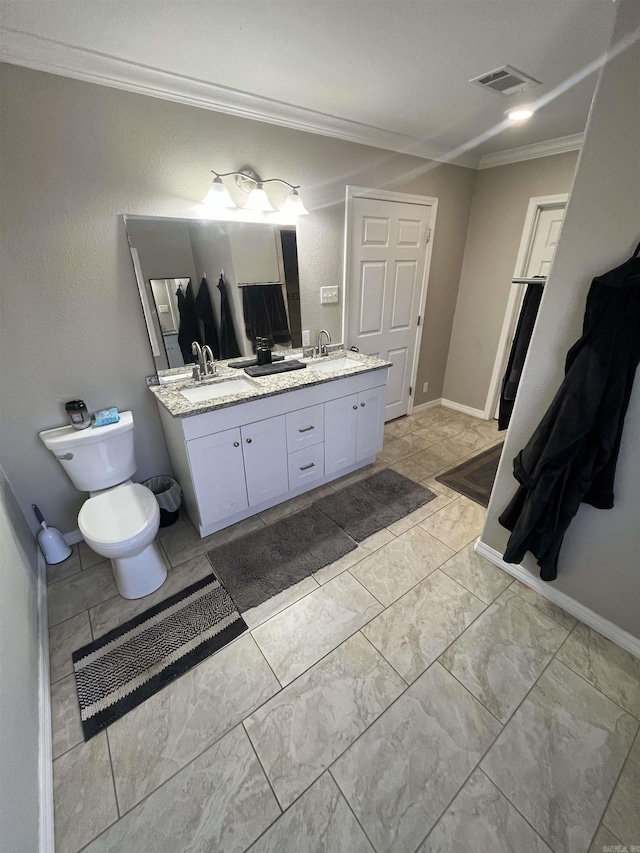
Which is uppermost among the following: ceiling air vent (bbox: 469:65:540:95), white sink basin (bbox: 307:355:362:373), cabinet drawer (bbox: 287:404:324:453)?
ceiling air vent (bbox: 469:65:540:95)

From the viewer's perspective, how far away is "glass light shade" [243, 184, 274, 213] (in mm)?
2037

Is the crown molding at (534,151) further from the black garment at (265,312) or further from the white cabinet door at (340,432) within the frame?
the white cabinet door at (340,432)

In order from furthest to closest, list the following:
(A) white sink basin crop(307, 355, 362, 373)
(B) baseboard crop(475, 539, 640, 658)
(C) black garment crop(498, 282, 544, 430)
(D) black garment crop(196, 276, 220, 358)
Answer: (A) white sink basin crop(307, 355, 362, 373) < (D) black garment crop(196, 276, 220, 358) < (C) black garment crop(498, 282, 544, 430) < (B) baseboard crop(475, 539, 640, 658)

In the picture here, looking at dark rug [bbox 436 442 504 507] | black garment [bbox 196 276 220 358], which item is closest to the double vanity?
black garment [bbox 196 276 220 358]

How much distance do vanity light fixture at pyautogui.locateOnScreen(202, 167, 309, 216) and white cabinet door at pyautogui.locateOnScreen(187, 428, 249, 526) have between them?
129 cm

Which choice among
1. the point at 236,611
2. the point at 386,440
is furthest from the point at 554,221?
the point at 236,611

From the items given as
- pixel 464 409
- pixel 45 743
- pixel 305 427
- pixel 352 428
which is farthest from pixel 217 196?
pixel 464 409

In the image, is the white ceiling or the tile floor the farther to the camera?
the white ceiling

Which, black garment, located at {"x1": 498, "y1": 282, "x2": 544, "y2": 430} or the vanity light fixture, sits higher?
the vanity light fixture

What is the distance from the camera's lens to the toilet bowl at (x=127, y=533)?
5.18 ft

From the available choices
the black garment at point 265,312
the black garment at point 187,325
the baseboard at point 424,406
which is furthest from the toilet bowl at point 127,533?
the baseboard at point 424,406

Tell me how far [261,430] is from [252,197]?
4.58 feet

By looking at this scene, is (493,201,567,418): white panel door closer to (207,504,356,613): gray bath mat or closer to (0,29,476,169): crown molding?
(0,29,476,169): crown molding

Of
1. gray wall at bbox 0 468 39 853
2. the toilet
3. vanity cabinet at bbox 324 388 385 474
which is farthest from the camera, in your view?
vanity cabinet at bbox 324 388 385 474
